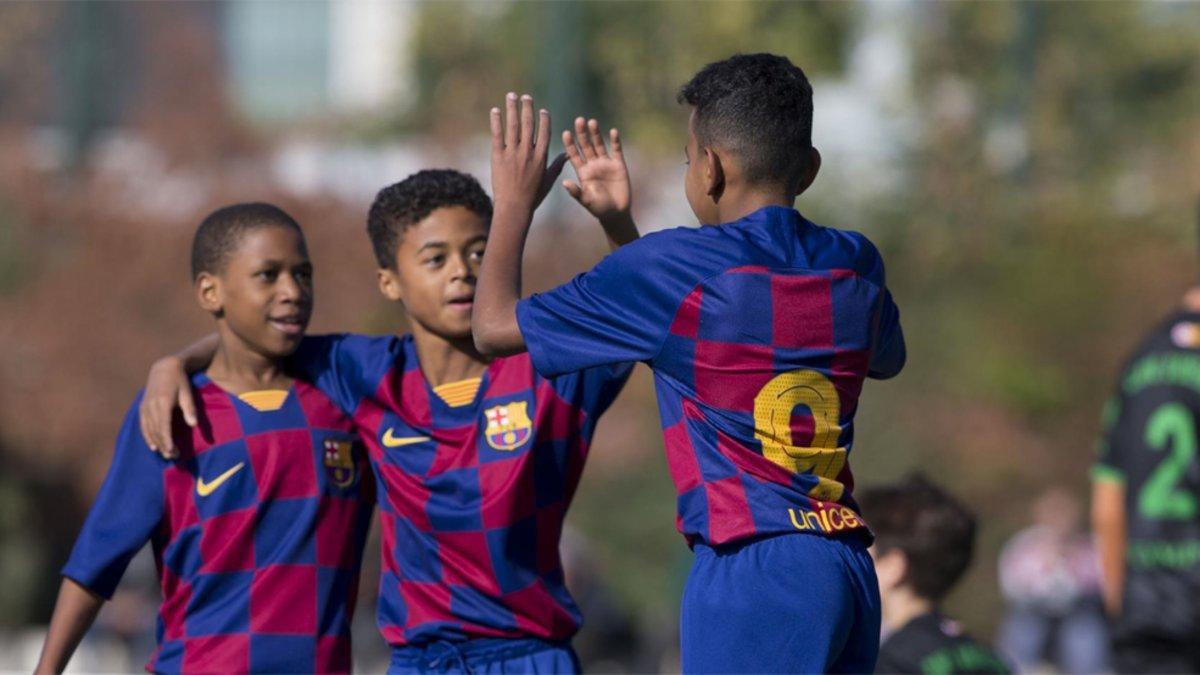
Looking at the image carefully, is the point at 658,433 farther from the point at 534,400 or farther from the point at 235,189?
the point at 534,400

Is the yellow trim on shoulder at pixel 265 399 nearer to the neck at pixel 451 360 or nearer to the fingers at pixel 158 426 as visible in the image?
the fingers at pixel 158 426

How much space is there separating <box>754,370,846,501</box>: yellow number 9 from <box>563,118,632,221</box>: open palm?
2.25ft

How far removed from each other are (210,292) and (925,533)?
2.12 meters

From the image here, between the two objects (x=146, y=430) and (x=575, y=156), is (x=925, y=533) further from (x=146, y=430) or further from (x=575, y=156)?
(x=146, y=430)

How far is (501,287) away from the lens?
12.4 ft

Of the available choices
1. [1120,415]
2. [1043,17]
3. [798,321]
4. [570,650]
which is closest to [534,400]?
[570,650]

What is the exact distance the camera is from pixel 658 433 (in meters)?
15.8

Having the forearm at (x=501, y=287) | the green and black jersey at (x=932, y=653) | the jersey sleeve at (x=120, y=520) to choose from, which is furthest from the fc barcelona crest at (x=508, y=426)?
the green and black jersey at (x=932, y=653)

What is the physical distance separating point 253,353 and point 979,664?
2161mm

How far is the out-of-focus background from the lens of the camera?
15.3m

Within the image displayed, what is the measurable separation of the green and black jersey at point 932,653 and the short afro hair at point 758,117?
1.65 metres

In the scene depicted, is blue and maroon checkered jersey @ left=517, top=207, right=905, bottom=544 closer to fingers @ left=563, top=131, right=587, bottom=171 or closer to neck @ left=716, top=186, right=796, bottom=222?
neck @ left=716, top=186, right=796, bottom=222

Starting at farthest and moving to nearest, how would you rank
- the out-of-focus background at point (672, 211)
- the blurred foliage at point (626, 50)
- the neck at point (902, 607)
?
the blurred foliage at point (626, 50) < the out-of-focus background at point (672, 211) < the neck at point (902, 607)

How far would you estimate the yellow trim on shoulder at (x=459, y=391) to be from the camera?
14.5 feet
